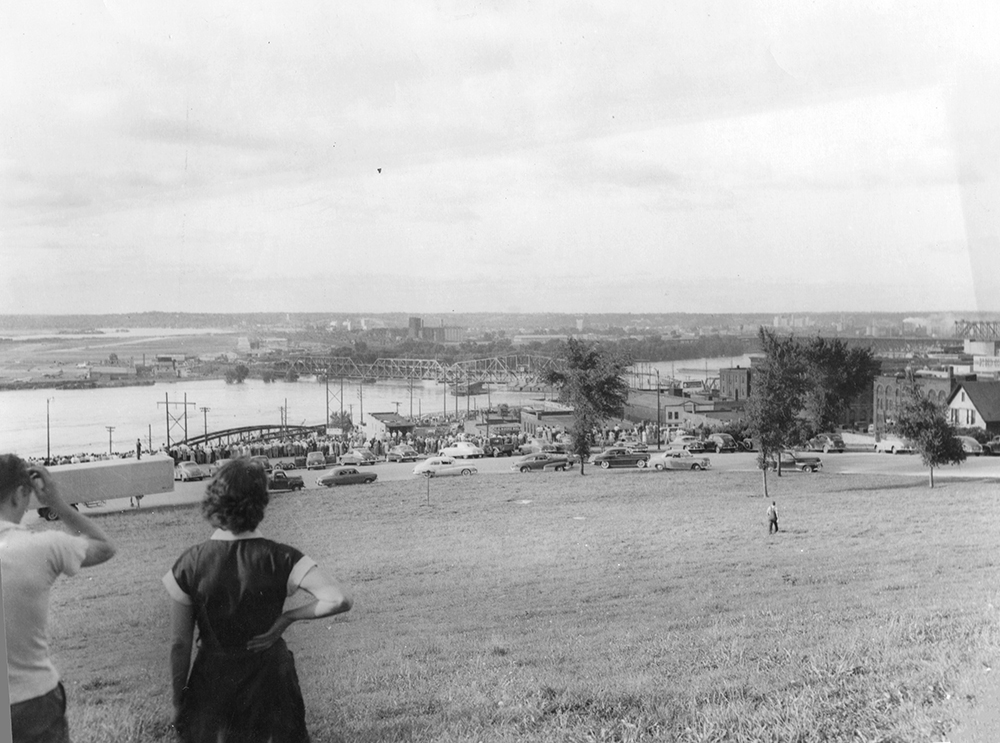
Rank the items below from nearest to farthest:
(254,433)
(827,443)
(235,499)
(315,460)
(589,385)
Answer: (235,499) → (254,433) → (315,460) → (589,385) → (827,443)

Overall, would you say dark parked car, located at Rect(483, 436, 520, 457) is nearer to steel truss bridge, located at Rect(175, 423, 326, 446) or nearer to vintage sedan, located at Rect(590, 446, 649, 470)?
vintage sedan, located at Rect(590, 446, 649, 470)

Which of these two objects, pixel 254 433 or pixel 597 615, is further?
pixel 597 615

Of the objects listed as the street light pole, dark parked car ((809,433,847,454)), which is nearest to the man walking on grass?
dark parked car ((809,433,847,454))

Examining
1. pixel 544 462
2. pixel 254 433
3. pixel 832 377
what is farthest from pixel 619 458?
pixel 254 433

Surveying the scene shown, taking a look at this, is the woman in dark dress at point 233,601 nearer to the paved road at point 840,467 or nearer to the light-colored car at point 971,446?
the paved road at point 840,467

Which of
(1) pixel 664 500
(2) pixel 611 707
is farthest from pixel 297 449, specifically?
(1) pixel 664 500

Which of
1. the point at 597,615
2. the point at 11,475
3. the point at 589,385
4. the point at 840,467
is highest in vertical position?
the point at 589,385

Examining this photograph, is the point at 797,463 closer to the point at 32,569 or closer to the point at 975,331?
the point at 975,331
